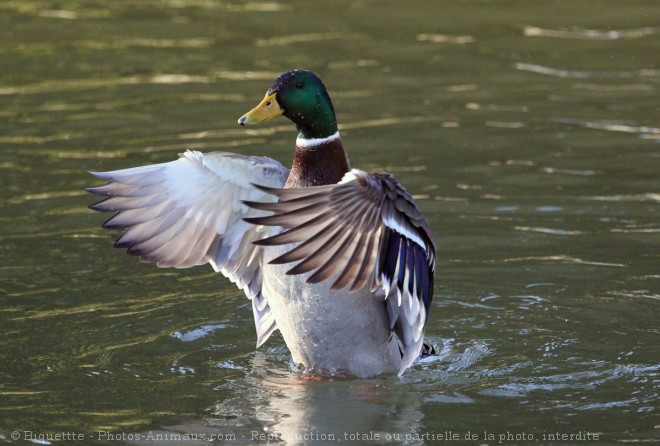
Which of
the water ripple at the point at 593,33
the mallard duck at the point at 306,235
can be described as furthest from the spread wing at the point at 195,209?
the water ripple at the point at 593,33

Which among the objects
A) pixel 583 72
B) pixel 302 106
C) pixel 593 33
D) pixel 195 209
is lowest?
pixel 195 209

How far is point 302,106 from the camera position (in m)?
7.38

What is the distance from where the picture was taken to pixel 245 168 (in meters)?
7.64

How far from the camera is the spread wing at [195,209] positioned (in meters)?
7.66

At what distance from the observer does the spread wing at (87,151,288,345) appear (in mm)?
7664

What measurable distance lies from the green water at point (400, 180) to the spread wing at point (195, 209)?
22.1 inches

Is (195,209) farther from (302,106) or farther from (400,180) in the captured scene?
(400,180)

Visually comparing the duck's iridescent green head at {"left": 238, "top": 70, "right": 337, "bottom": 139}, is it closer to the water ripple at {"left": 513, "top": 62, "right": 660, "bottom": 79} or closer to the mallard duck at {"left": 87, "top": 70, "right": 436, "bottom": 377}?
the mallard duck at {"left": 87, "top": 70, "right": 436, "bottom": 377}

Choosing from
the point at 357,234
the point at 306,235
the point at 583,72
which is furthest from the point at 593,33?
the point at 306,235

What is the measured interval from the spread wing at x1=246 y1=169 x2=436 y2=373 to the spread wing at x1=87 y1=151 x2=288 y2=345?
3.83ft

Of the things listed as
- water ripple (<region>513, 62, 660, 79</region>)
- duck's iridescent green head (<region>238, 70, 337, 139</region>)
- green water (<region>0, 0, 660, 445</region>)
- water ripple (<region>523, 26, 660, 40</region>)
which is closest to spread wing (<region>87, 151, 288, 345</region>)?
duck's iridescent green head (<region>238, 70, 337, 139</region>)

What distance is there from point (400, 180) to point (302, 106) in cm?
335

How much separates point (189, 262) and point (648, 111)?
5709 millimetres

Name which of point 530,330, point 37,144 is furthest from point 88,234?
point 530,330
